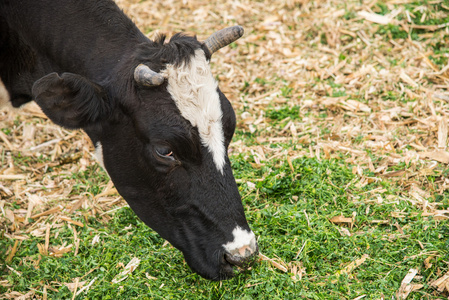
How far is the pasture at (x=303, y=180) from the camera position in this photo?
3.87 metres

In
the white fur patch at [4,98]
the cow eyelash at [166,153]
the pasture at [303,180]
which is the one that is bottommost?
the pasture at [303,180]

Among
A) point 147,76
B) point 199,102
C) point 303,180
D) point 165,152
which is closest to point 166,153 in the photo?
point 165,152

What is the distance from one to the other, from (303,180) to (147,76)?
223 cm

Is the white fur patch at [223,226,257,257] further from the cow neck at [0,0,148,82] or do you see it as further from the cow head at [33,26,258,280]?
the cow neck at [0,0,148,82]

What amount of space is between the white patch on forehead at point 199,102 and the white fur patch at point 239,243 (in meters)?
0.48

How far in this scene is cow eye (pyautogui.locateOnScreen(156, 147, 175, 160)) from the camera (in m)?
3.45

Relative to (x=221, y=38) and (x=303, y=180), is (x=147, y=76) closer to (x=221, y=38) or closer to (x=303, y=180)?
(x=221, y=38)

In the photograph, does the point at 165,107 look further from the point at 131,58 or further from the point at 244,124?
the point at 244,124

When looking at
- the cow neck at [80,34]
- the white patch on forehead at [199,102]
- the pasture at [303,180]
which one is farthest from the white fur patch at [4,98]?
the white patch on forehead at [199,102]

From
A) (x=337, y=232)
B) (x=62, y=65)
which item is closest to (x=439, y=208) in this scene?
(x=337, y=232)

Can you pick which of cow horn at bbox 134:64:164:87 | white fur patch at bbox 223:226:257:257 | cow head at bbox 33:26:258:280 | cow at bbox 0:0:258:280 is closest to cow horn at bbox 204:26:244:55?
cow at bbox 0:0:258:280

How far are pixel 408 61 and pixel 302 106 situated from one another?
1819 mm

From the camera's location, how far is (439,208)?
4.44 meters

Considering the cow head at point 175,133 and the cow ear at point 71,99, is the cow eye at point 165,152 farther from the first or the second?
the cow ear at point 71,99
